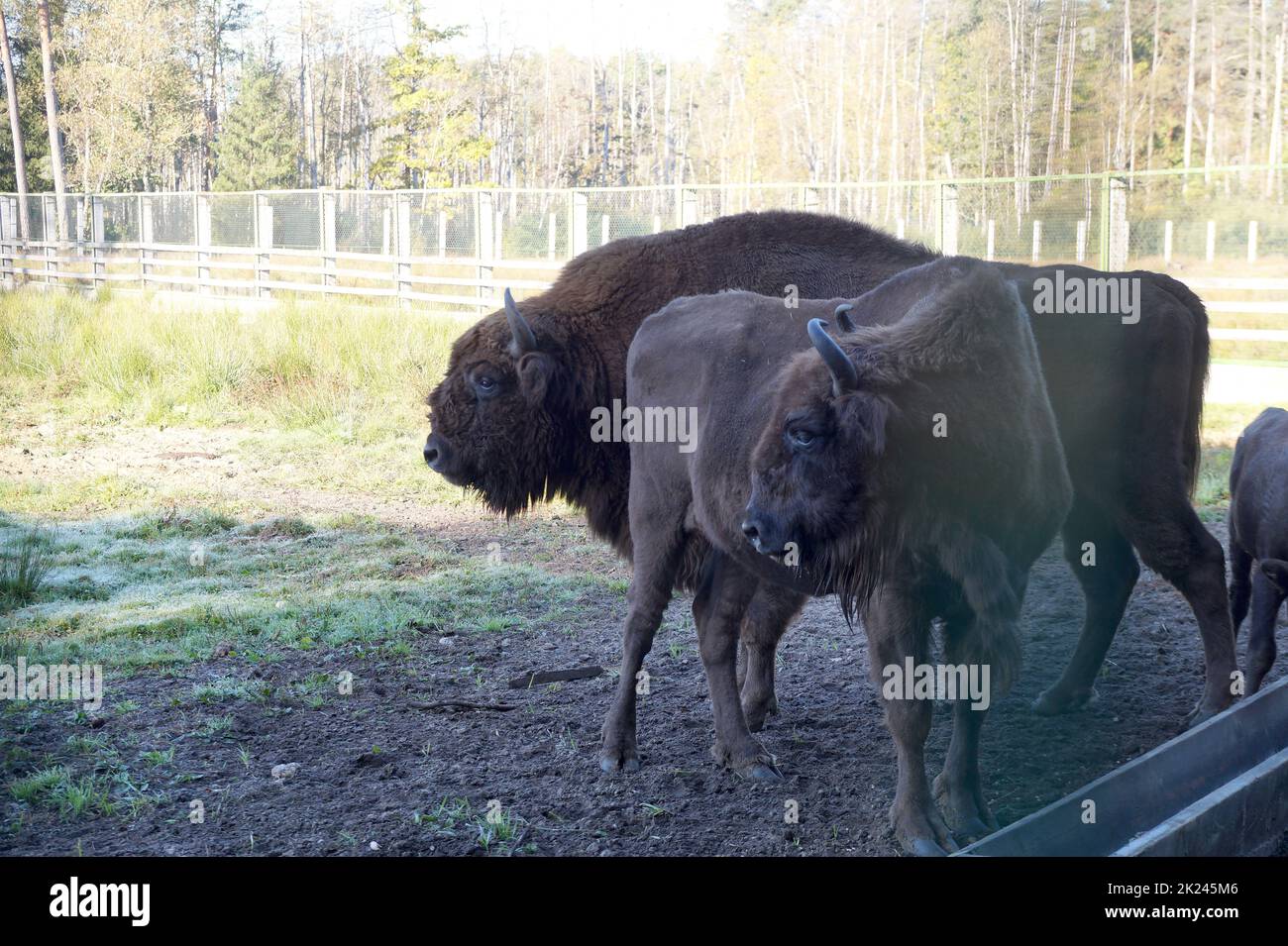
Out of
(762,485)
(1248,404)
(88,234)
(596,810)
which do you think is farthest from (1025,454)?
(88,234)

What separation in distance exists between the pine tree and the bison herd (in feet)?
62.0

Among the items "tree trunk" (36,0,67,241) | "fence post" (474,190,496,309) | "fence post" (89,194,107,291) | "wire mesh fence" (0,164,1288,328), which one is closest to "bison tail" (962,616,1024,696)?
"wire mesh fence" (0,164,1288,328)

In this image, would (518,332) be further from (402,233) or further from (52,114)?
(402,233)

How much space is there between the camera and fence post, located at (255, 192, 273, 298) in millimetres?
24219

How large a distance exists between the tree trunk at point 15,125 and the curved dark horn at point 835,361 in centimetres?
1427

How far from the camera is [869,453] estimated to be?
3648mm

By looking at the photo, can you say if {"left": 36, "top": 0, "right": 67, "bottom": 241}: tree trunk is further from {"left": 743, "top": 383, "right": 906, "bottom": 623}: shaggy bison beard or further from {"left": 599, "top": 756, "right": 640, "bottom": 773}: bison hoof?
{"left": 743, "top": 383, "right": 906, "bottom": 623}: shaggy bison beard

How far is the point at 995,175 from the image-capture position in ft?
14.6

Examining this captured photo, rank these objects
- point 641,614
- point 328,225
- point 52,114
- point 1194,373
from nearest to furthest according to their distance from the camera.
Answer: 1. point 641,614
2. point 1194,373
3. point 52,114
4. point 328,225

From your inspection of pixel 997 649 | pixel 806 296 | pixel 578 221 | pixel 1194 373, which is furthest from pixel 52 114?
pixel 997 649

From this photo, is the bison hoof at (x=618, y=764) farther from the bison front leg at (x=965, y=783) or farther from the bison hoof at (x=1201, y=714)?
the bison hoof at (x=1201, y=714)

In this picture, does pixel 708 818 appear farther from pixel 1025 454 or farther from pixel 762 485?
pixel 1025 454

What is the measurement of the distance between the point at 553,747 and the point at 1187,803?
8.15ft

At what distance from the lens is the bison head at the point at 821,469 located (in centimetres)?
362
